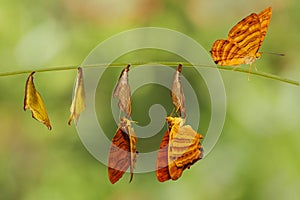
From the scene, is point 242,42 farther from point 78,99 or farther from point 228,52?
point 78,99

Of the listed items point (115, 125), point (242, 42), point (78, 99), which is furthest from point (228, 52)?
point (115, 125)

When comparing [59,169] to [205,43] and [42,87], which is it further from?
[205,43]

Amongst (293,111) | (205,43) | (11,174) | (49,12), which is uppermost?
(49,12)

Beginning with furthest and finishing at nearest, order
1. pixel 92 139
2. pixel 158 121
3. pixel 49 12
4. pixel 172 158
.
Result: pixel 49 12
pixel 92 139
pixel 158 121
pixel 172 158

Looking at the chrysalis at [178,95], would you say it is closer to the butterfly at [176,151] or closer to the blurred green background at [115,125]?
the butterfly at [176,151]

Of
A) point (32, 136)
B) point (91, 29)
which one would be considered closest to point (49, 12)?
point (91, 29)

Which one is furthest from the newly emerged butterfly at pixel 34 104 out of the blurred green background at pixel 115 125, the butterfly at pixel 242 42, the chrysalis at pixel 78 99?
the blurred green background at pixel 115 125

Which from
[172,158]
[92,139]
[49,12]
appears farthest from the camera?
[49,12]
